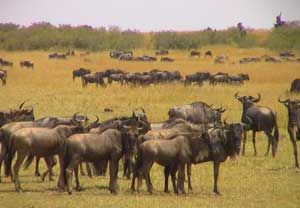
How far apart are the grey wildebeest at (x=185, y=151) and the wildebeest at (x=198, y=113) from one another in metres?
6.05

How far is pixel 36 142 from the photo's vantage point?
1365 centimetres

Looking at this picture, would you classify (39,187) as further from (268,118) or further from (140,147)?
(268,118)

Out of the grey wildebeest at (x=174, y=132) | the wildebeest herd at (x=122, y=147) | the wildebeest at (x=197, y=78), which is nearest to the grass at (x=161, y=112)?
the wildebeest herd at (x=122, y=147)

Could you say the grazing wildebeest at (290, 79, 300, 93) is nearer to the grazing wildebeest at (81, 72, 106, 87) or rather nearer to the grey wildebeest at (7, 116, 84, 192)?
the grazing wildebeest at (81, 72, 106, 87)

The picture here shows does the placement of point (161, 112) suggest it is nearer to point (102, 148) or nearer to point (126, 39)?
point (102, 148)

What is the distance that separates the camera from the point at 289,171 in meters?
16.7

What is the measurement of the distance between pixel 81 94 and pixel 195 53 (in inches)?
1451

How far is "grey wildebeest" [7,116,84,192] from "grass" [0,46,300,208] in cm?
62

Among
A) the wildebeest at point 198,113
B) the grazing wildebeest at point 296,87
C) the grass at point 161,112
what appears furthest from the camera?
the grazing wildebeest at point 296,87

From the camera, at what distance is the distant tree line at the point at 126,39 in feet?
286

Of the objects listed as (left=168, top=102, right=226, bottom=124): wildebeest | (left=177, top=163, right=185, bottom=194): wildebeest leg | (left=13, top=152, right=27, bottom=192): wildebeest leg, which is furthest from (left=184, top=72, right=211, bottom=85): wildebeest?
(left=13, top=152, right=27, bottom=192): wildebeest leg

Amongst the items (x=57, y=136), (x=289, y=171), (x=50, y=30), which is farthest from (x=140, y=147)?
(x=50, y=30)

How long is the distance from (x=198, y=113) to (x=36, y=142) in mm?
7709

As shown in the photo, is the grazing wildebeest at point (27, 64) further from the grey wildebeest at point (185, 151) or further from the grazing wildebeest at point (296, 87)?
the grey wildebeest at point (185, 151)
